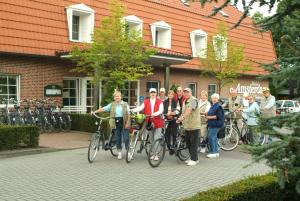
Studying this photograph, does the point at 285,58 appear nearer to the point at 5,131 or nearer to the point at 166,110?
the point at 166,110

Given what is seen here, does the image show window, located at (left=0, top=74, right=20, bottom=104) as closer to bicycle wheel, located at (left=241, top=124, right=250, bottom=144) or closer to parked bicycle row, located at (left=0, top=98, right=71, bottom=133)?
parked bicycle row, located at (left=0, top=98, right=71, bottom=133)

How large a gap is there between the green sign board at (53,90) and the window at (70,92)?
2.29ft

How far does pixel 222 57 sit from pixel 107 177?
17680 mm

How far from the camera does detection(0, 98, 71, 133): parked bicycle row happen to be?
16.8 m

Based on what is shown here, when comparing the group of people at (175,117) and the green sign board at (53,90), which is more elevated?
the green sign board at (53,90)

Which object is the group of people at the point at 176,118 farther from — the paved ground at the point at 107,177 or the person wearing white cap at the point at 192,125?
the paved ground at the point at 107,177

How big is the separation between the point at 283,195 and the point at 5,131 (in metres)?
8.56

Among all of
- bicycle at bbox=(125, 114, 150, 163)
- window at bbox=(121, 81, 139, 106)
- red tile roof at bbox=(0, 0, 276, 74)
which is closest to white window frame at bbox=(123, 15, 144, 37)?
red tile roof at bbox=(0, 0, 276, 74)

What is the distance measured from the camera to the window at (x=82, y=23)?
20.8 m

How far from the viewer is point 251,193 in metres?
6.14

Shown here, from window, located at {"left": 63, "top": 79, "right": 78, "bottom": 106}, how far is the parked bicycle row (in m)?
1.17

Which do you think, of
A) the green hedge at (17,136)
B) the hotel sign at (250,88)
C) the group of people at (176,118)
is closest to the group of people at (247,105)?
the group of people at (176,118)

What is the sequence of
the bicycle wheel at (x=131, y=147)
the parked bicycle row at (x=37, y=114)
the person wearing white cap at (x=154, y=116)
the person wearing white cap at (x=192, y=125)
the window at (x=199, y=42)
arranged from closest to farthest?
the person wearing white cap at (x=192, y=125) → the bicycle wheel at (x=131, y=147) → the person wearing white cap at (x=154, y=116) → the parked bicycle row at (x=37, y=114) → the window at (x=199, y=42)

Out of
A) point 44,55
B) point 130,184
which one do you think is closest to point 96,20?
point 44,55
